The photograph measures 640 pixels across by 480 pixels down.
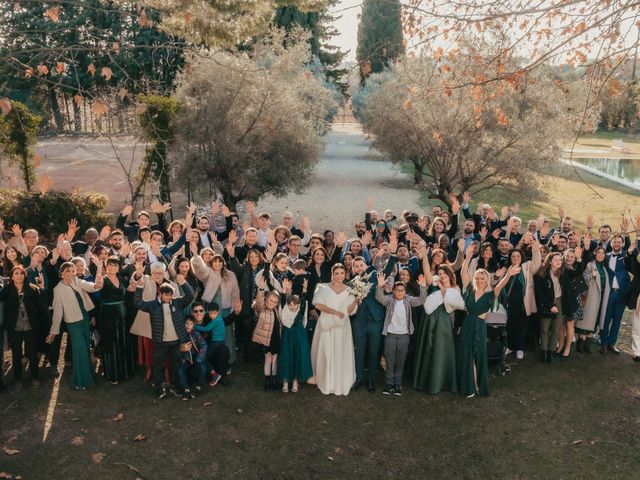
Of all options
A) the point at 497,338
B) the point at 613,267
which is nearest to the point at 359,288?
the point at 497,338

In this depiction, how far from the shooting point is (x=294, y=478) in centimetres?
580

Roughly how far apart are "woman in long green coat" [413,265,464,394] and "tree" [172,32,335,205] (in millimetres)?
9916

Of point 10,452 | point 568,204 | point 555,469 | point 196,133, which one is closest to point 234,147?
point 196,133

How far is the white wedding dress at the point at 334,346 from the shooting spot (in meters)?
7.45

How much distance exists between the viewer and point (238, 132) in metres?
16.8

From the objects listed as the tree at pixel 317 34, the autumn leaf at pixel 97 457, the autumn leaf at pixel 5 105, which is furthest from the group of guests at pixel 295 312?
the tree at pixel 317 34

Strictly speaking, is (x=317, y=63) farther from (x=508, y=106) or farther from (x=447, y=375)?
(x=447, y=375)

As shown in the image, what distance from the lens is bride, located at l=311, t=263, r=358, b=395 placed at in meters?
7.44

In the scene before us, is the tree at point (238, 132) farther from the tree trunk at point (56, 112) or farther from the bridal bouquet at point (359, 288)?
the tree trunk at point (56, 112)

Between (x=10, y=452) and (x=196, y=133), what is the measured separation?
38.1 ft

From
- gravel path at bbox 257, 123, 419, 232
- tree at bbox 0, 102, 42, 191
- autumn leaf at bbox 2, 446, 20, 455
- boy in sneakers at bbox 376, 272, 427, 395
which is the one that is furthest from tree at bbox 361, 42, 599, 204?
autumn leaf at bbox 2, 446, 20, 455

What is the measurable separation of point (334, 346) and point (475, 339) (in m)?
1.88

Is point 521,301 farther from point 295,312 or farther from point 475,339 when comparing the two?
point 295,312

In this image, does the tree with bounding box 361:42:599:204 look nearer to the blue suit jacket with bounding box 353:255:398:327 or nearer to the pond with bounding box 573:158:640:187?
the blue suit jacket with bounding box 353:255:398:327
